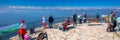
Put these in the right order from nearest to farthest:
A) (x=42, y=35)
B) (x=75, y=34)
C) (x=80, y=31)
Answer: (x=42, y=35), (x=75, y=34), (x=80, y=31)

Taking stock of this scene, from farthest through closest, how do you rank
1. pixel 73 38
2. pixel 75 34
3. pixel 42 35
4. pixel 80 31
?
pixel 80 31, pixel 75 34, pixel 73 38, pixel 42 35

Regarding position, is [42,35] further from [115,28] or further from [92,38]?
[115,28]

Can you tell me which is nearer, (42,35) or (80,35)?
(42,35)

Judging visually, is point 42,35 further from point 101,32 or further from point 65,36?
point 101,32

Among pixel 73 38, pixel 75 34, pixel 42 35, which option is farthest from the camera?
pixel 75 34

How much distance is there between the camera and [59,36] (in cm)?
2511

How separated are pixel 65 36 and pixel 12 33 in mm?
5509

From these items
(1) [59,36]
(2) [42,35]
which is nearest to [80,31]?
(1) [59,36]

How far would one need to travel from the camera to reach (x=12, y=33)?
2794 centimetres

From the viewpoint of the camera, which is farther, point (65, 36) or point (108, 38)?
point (65, 36)

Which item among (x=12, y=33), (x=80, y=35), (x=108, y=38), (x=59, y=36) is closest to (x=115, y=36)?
(x=108, y=38)

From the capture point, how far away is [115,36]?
79.6 ft

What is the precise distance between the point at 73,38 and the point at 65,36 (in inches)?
50.8

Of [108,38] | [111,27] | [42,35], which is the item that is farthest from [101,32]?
[42,35]
